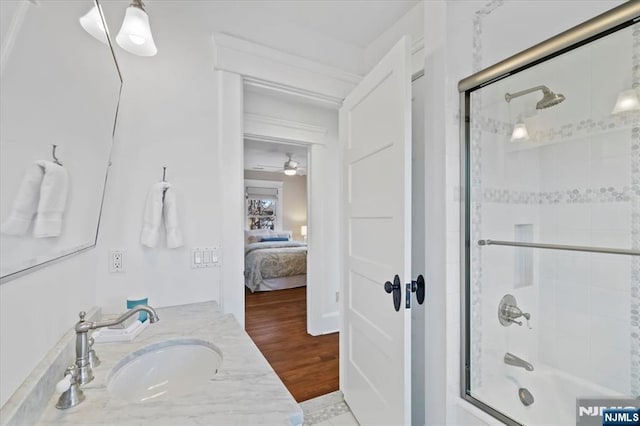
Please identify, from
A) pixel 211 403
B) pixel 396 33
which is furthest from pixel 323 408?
pixel 396 33

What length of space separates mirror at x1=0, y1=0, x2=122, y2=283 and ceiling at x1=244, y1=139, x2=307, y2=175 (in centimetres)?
366

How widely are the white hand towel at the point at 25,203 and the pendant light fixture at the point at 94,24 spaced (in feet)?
1.90

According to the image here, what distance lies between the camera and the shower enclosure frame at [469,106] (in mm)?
962

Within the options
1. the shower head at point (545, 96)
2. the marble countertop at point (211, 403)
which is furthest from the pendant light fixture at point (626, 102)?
the marble countertop at point (211, 403)

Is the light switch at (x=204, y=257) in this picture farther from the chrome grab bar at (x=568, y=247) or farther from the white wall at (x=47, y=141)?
the chrome grab bar at (x=568, y=247)

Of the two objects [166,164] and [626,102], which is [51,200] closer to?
[166,164]

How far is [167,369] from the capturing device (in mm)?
1113

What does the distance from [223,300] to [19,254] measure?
122 cm

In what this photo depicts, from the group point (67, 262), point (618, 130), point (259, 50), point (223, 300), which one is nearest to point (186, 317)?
point (223, 300)

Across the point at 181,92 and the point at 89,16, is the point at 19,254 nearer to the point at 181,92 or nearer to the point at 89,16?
the point at 89,16

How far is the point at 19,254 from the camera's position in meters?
0.63

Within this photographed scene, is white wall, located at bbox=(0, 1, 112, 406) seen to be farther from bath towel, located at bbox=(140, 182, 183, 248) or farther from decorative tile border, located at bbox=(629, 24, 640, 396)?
decorative tile border, located at bbox=(629, 24, 640, 396)

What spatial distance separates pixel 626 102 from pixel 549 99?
0.31 m


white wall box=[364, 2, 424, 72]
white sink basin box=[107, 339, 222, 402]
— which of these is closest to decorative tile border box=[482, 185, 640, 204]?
white wall box=[364, 2, 424, 72]
